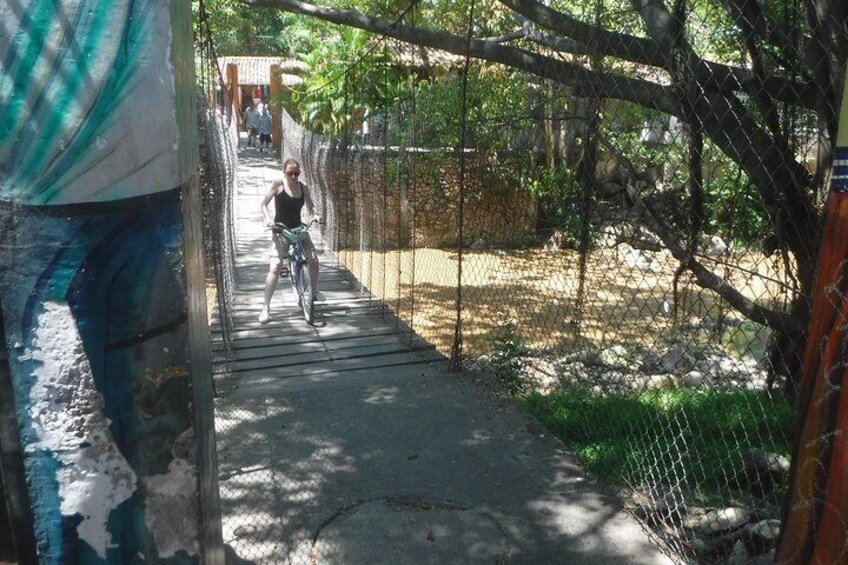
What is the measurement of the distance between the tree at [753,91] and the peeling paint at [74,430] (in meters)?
2.57

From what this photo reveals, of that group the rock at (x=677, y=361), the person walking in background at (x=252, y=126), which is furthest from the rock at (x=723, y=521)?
the person walking in background at (x=252, y=126)

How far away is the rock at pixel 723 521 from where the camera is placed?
12.3ft

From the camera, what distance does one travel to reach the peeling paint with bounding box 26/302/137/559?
1.72 m

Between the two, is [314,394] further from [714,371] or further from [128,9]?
[128,9]

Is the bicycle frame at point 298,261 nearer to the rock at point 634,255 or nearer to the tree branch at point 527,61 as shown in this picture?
the tree branch at point 527,61

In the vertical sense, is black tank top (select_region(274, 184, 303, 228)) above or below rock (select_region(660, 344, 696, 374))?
above

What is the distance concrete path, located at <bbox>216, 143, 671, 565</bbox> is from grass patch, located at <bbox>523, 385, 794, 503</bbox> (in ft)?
0.73

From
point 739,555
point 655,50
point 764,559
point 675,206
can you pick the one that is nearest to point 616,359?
point 675,206

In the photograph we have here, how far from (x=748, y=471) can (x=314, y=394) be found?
3100 mm

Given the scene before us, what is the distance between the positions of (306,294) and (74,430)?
22.3 feet

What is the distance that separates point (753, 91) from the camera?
3.52m

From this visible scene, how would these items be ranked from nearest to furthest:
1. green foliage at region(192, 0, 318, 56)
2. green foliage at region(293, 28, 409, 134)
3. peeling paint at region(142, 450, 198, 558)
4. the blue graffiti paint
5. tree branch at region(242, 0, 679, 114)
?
the blue graffiti paint < peeling paint at region(142, 450, 198, 558) < tree branch at region(242, 0, 679, 114) < green foliage at region(293, 28, 409, 134) < green foliage at region(192, 0, 318, 56)

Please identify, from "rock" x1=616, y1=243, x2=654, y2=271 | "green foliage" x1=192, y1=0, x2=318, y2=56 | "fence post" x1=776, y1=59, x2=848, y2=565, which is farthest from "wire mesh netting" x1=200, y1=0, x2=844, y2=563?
"green foliage" x1=192, y1=0, x2=318, y2=56

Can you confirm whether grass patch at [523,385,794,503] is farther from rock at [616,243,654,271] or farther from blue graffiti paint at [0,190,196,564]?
blue graffiti paint at [0,190,196,564]
